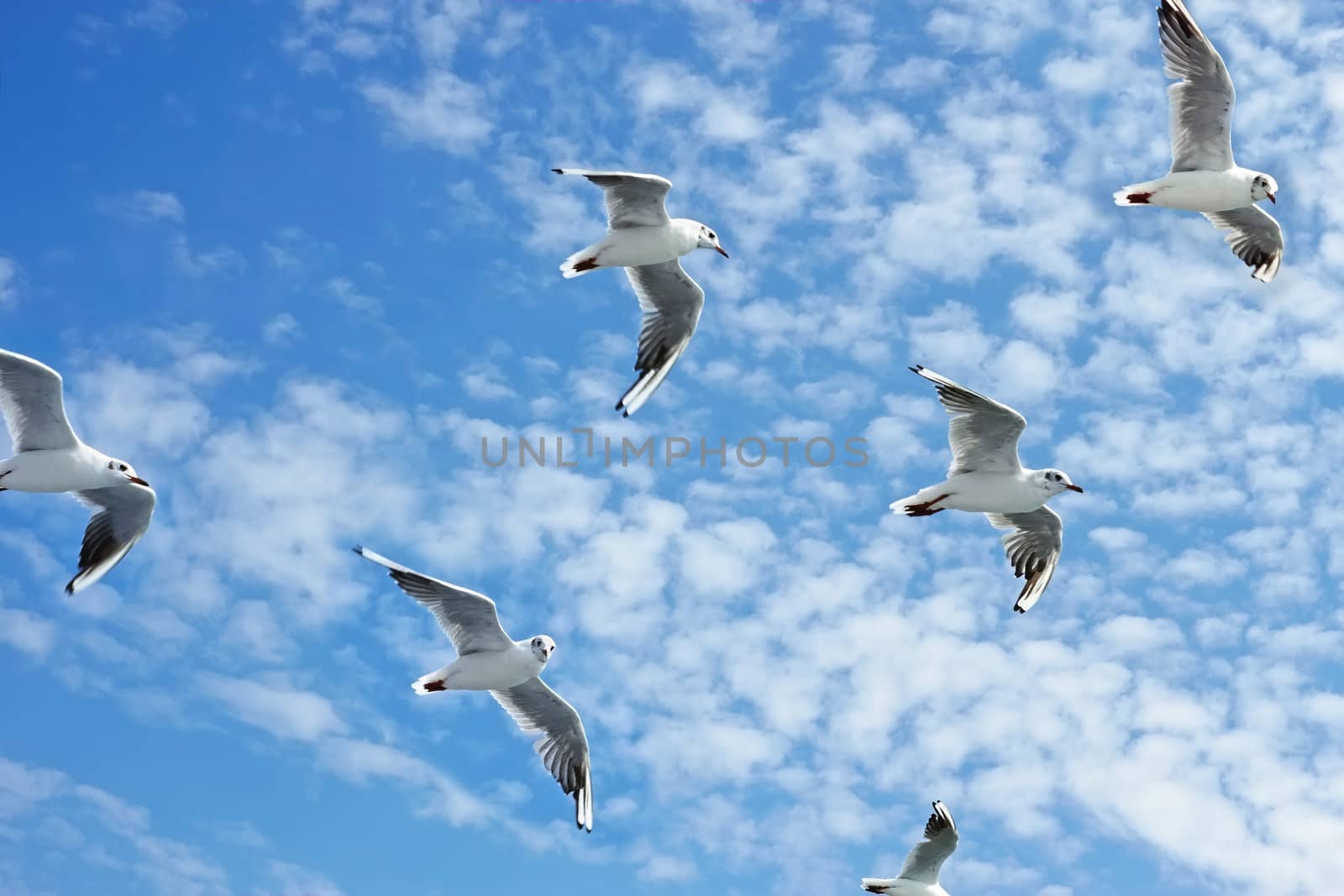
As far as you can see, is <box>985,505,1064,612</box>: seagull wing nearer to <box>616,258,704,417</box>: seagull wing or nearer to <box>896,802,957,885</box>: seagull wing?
<box>896,802,957,885</box>: seagull wing

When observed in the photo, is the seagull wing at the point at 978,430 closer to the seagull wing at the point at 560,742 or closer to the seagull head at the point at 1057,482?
the seagull head at the point at 1057,482

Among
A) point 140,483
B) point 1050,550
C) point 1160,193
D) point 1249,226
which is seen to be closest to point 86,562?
point 140,483

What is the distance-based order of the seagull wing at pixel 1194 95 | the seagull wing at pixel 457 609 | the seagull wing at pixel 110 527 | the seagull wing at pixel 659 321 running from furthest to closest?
the seagull wing at pixel 659 321, the seagull wing at pixel 1194 95, the seagull wing at pixel 110 527, the seagull wing at pixel 457 609

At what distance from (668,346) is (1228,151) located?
6531mm

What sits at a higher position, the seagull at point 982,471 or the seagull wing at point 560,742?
the seagull at point 982,471

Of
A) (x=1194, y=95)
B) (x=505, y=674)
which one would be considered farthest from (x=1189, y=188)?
(x=505, y=674)

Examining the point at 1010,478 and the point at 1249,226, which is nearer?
the point at 1010,478

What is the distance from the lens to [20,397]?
1438 cm

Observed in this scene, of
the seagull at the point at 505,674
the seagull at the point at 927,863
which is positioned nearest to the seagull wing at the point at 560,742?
the seagull at the point at 505,674

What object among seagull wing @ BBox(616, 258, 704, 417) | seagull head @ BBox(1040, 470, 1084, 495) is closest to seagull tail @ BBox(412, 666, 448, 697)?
seagull wing @ BBox(616, 258, 704, 417)

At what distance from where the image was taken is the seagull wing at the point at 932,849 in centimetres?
1502

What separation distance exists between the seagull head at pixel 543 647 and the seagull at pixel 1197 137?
25.9 ft

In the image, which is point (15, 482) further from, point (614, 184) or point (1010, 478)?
point (1010, 478)

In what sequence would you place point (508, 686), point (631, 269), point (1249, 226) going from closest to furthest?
point (508, 686) < point (631, 269) < point (1249, 226)
